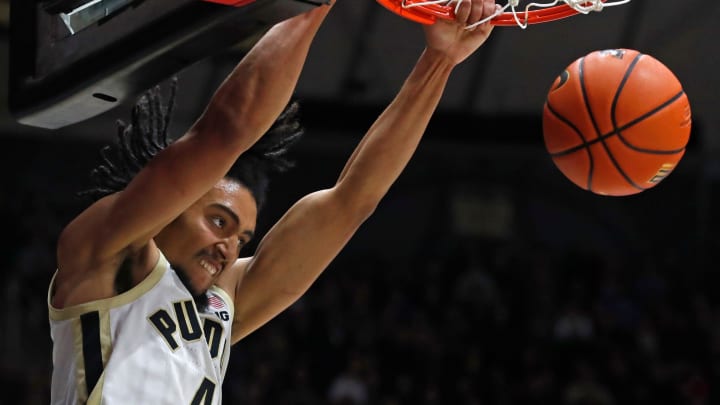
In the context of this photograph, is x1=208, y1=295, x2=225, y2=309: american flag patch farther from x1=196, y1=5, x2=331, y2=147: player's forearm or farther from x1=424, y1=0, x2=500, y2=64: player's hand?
x1=424, y1=0, x2=500, y2=64: player's hand

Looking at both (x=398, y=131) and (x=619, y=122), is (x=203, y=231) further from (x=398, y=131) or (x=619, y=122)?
(x=619, y=122)

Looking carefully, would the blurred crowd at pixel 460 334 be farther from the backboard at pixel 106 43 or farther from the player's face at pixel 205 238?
the backboard at pixel 106 43

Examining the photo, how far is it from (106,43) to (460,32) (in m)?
1.15

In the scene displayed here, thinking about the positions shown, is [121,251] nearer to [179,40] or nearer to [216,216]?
[216,216]

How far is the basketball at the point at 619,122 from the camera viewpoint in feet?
10.3

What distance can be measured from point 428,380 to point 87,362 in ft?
21.9

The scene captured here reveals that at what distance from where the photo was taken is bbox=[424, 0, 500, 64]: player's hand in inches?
122

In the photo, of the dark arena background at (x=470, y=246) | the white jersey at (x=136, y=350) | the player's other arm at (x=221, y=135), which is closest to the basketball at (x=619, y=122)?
the player's other arm at (x=221, y=135)

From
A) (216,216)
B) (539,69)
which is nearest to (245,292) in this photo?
(216,216)

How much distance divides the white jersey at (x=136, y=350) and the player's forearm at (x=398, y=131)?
0.68 metres

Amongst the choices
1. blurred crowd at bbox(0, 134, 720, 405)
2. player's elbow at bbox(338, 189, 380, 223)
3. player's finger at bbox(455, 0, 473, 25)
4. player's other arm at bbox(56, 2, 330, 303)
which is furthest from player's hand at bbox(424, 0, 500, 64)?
blurred crowd at bbox(0, 134, 720, 405)

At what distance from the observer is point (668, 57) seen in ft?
36.7

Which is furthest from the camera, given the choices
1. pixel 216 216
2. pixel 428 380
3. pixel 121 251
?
pixel 428 380

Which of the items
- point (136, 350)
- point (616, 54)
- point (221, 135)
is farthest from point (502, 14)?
point (136, 350)
